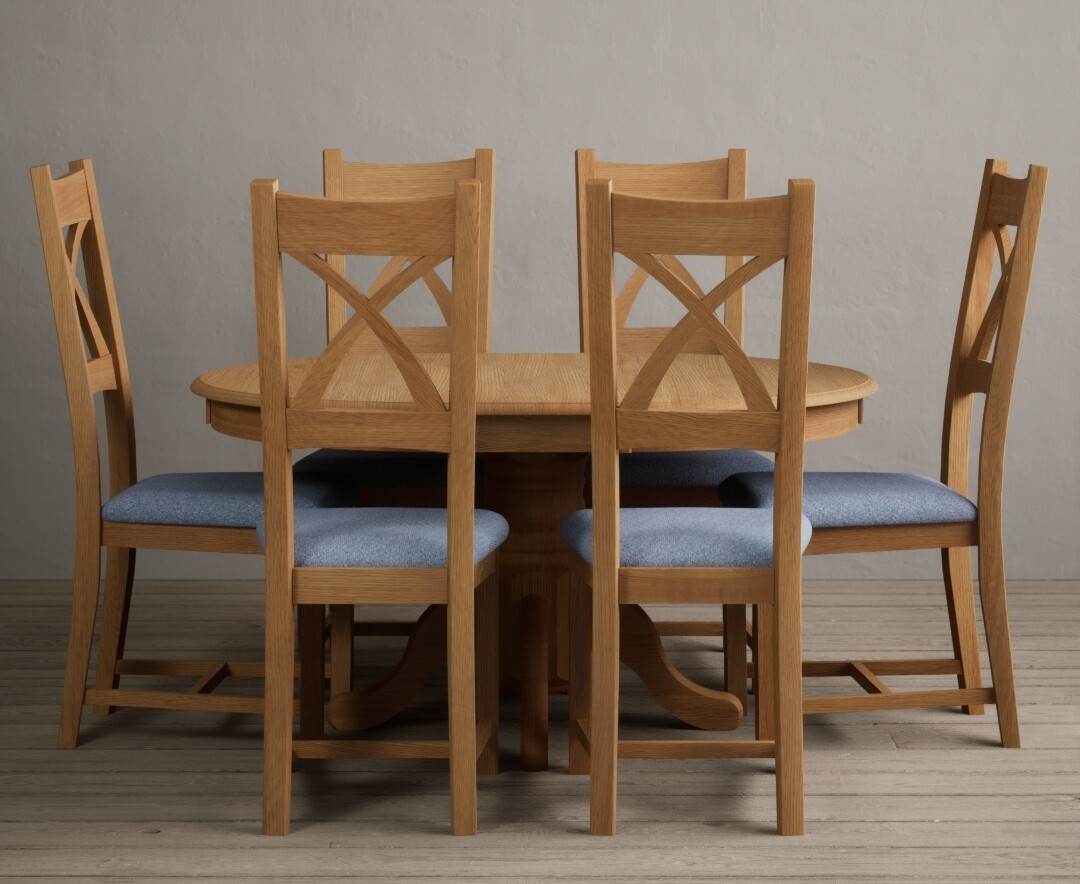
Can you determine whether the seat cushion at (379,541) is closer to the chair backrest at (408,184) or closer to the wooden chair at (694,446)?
the wooden chair at (694,446)

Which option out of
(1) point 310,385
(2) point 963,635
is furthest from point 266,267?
(2) point 963,635

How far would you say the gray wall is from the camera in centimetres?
400

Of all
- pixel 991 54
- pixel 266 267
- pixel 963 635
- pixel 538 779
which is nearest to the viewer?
pixel 266 267

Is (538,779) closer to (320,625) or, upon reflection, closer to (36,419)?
(320,625)

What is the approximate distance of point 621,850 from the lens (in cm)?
226

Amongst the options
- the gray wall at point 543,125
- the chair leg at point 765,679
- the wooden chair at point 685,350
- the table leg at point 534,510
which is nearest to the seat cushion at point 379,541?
the table leg at point 534,510

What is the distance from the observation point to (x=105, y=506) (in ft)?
8.87

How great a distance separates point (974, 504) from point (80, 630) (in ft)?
5.80

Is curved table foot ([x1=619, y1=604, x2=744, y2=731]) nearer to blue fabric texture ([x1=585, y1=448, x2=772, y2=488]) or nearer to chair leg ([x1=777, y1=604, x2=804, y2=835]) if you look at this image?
chair leg ([x1=777, y1=604, x2=804, y2=835])

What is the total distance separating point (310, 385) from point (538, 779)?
2.92ft

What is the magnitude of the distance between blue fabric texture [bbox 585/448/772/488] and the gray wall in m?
1.06

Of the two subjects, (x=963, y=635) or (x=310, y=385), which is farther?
(x=963, y=635)

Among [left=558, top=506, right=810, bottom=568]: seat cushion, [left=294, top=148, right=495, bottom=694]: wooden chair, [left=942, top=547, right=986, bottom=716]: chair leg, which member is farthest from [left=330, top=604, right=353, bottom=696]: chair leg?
[left=942, top=547, right=986, bottom=716]: chair leg

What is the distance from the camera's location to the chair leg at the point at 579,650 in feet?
8.14
